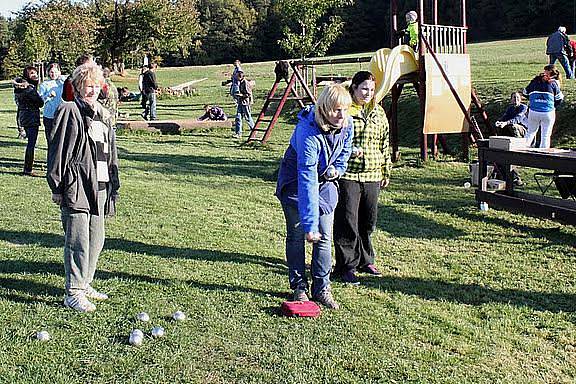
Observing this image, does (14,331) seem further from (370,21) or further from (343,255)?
(370,21)

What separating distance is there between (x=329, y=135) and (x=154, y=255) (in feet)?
8.79

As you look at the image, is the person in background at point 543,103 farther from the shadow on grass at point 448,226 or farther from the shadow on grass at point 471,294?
the shadow on grass at point 471,294

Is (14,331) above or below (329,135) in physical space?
below

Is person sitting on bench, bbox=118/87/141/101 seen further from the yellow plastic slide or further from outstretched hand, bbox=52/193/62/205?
outstretched hand, bbox=52/193/62/205

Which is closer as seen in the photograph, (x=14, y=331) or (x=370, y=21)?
(x=14, y=331)

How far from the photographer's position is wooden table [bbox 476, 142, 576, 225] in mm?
7746

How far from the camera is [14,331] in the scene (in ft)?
15.8

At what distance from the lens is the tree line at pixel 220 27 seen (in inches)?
1494

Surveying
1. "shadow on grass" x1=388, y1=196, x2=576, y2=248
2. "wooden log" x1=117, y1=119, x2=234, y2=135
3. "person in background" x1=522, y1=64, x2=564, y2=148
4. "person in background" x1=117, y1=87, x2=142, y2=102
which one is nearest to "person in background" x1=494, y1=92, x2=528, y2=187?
"person in background" x1=522, y1=64, x2=564, y2=148

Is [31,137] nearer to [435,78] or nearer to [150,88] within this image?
[435,78]

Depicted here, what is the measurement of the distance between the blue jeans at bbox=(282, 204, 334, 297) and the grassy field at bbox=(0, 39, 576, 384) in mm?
262

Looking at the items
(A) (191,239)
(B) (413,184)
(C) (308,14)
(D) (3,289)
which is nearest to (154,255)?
(A) (191,239)

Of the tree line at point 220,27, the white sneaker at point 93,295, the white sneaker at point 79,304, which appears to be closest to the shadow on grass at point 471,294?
the white sneaker at point 93,295

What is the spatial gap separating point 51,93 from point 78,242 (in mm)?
6993
